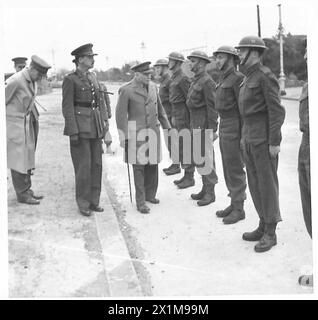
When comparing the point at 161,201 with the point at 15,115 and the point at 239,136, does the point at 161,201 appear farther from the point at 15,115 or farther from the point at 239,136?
the point at 15,115

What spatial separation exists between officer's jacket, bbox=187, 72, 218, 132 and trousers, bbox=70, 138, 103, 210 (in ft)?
3.99

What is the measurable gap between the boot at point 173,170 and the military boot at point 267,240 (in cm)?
323

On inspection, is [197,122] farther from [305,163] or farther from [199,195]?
[305,163]

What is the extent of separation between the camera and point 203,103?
583cm

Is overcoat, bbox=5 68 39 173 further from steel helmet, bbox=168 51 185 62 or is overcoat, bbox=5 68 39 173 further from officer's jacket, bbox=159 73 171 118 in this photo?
officer's jacket, bbox=159 73 171 118

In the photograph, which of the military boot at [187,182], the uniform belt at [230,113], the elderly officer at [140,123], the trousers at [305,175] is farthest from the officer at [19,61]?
the trousers at [305,175]

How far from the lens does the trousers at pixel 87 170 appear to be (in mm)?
5500

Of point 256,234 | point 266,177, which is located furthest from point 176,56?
point 256,234

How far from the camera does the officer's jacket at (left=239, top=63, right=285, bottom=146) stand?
414cm

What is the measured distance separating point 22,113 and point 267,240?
123 inches

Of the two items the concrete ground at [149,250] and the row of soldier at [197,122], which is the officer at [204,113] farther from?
the concrete ground at [149,250]

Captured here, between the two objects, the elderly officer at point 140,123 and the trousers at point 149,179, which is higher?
the elderly officer at point 140,123

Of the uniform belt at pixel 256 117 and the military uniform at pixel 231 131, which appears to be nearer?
the uniform belt at pixel 256 117

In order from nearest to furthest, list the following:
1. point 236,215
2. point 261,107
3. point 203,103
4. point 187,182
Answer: point 261,107
point 236,215
point 203,103
point 187,182
